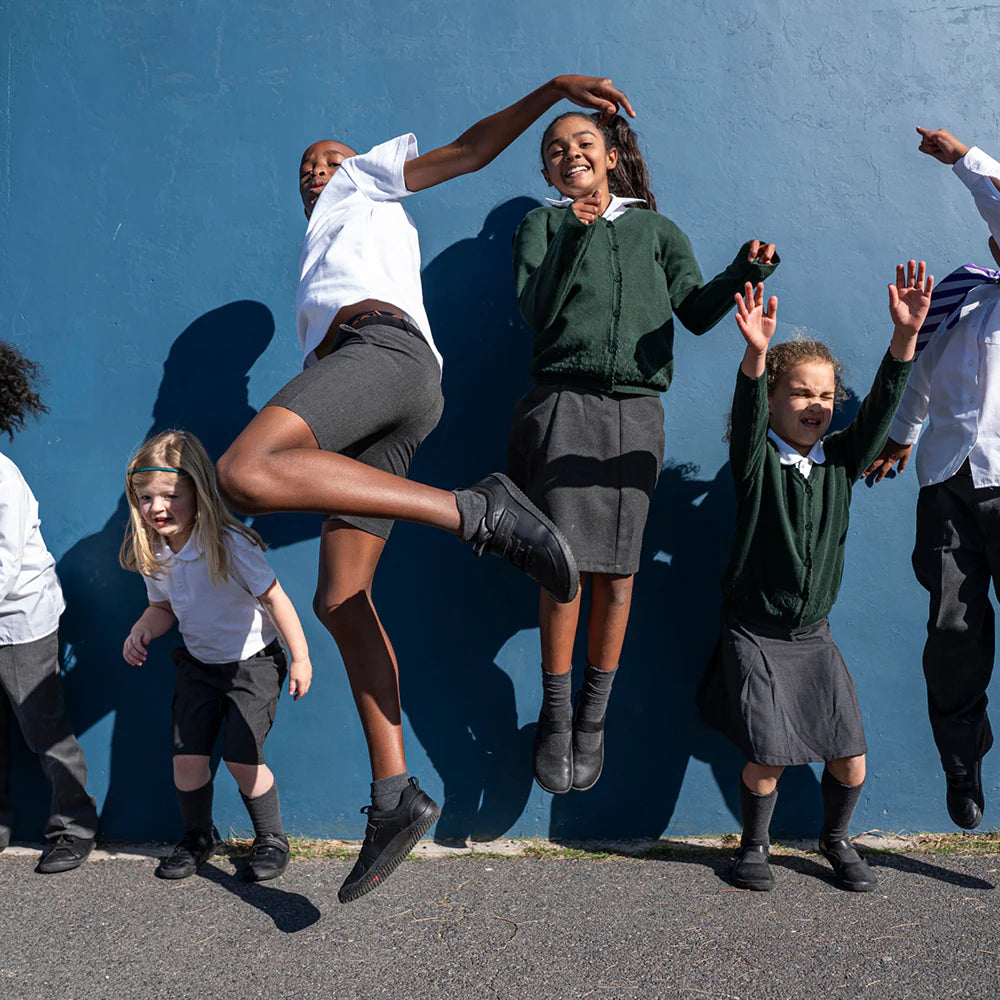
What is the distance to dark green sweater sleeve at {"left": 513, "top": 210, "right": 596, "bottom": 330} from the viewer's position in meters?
2.58

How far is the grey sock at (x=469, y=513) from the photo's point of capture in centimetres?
228

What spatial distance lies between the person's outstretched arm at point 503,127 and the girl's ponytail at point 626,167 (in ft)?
1.35

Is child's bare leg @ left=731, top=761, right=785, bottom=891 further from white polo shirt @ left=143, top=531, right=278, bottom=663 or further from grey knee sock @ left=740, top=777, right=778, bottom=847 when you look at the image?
white polo shirt @ left=143, top=531, right=278, bottom=663

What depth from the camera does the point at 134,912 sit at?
2.74m

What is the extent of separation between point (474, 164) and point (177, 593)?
1.61 metres

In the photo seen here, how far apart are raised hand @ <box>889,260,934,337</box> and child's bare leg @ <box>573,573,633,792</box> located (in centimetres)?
110

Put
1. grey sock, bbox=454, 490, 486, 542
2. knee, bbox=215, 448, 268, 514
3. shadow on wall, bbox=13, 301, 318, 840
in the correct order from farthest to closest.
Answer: shadow on wall, bbox=13, 301, 318, 840, grey sock, bbox=454, 490, 486, 542, knee, bbox=215, 448, 268, 514

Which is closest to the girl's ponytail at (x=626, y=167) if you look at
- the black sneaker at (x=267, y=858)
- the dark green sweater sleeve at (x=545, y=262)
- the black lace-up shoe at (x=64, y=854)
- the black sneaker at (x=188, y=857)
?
the dark green sweater sleeve at (x=545, y=262)

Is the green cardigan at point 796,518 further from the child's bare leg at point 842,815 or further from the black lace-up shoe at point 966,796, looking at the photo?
the black lace-up shoe at point 966,796

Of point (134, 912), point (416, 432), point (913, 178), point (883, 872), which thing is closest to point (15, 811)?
point (134, 912)

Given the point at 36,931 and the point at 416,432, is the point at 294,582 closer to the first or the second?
the point at 416,432

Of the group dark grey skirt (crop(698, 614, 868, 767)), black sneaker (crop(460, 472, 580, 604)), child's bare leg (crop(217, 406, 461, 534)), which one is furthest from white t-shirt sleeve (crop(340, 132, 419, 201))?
dark grey skirt (crop(698, 614, 868, 767))

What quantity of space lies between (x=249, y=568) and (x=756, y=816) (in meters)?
1.77

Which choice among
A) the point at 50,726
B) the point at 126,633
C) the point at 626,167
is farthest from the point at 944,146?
the point at 50,726
